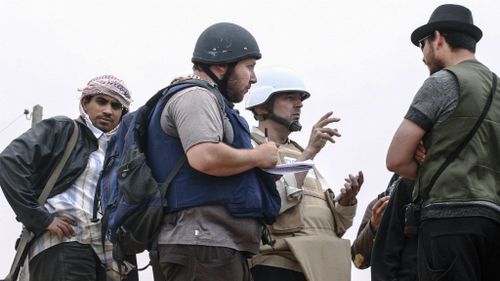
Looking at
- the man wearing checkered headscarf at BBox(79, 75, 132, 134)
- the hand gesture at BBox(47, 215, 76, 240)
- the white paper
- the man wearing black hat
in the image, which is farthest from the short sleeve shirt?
the man wearing checkered headscarf at BBox(79, 75, 132, 134)

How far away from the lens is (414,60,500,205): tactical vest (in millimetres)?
5012

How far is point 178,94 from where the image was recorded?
5.14 meters

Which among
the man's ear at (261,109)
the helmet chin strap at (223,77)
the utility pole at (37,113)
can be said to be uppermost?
the helmet chin strap at (223,77)

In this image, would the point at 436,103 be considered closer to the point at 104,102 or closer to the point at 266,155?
the point at 266,155

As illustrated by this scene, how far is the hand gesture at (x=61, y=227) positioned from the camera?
6759 millimetres

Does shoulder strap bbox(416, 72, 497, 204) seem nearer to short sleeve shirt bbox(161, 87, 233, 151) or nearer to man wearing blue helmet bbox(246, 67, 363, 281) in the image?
short sleeve shirt bbox(161, 87, 233, 151)

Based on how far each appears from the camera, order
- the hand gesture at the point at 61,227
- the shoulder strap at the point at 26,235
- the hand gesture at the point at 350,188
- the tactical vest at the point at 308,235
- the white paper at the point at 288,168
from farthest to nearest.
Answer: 1. the shoulder strap at the point at 26,235
2. the hand gesture at the point at 61,227
3. the hand gesture at the point at 350,188
4. the tactical vest at the point at 308,235
5. the white paper at the point at 288,168

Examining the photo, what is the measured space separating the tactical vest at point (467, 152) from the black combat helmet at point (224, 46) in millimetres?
1174

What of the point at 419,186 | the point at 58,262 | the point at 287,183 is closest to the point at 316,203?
the point at 287,183

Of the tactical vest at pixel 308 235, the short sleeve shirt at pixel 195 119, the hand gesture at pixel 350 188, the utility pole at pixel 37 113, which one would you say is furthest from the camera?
the utility pole at pixel 37 113

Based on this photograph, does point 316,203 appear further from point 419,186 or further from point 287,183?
point 419,186

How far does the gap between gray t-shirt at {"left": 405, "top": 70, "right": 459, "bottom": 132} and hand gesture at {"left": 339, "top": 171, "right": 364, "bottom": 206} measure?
1.42m

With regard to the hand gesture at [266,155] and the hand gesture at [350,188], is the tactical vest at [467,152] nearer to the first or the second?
the hand gesture at [266,155]

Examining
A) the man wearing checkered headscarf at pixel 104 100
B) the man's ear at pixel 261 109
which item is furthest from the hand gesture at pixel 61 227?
the man's ear at pixel 261 109
